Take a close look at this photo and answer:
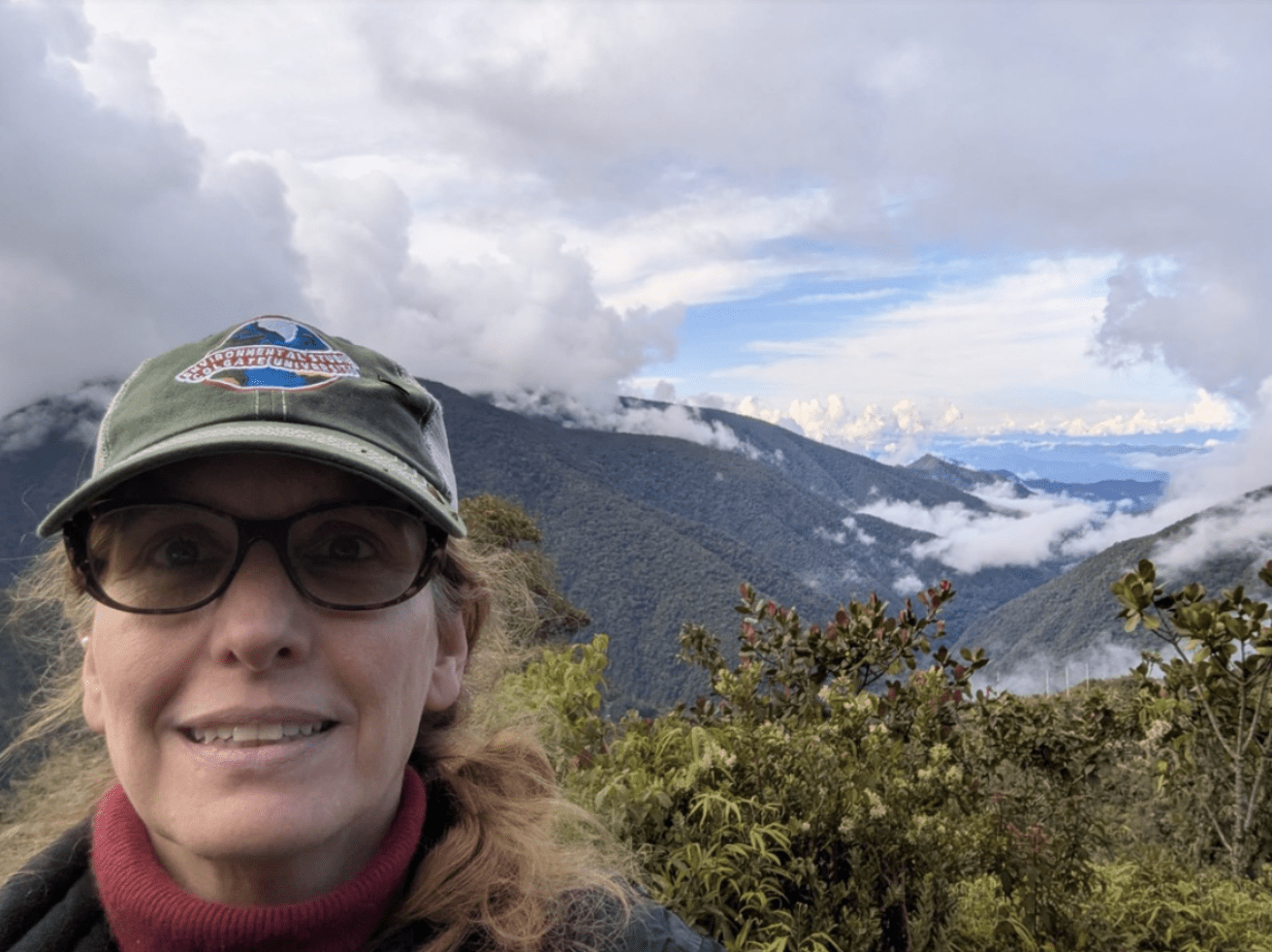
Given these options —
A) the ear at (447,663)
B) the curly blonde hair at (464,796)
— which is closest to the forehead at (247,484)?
the curly blonde hair at (464,796)

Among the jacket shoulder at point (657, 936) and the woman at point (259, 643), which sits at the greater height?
the woman at point (259, 643)

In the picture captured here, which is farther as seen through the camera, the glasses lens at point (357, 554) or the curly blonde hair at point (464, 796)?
the curly blonde hair at point (464, 796)

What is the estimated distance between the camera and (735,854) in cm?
216

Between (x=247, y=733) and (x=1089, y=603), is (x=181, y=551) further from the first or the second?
(x=1089, y=603)

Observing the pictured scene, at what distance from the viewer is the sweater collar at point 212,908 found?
1280mm

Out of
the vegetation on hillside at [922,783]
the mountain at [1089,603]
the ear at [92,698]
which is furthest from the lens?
the mountain at [1089,603]

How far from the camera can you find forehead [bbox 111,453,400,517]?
1.26m

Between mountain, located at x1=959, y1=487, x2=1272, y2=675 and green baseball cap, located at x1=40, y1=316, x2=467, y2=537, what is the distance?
2562 inches

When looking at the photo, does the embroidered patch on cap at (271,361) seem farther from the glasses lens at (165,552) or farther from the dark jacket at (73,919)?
the dark jacket at (73,919)

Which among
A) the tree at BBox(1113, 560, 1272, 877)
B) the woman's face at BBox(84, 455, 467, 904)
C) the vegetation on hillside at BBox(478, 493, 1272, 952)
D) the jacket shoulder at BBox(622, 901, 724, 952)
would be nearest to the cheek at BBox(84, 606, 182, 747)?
the woman's face at BBox(84, 455, 467, 904)

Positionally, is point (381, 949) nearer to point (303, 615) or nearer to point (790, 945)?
point (303, 615)

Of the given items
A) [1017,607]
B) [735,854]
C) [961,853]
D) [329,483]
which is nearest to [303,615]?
[329,483]

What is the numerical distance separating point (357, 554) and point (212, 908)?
1.72ft

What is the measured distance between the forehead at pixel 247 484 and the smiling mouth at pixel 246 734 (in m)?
0.29
